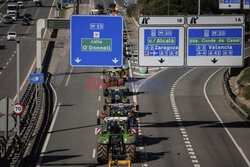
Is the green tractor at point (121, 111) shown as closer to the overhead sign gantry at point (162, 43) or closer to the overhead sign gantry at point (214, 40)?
the overhead sign gantry at point (162, 43)

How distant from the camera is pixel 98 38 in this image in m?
30.3

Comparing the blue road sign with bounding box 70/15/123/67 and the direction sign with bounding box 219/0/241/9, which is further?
the direction sign with bounding box 219/0/241/9

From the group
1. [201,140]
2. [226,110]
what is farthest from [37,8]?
[201,140]

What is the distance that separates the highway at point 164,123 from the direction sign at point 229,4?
352 inches

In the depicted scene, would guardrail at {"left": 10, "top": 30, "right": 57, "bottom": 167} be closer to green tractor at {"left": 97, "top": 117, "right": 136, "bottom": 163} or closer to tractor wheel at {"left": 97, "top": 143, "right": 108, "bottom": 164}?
tractor wheel at {"left": 97, "top": 143, "right": 108, "bottom": 164}

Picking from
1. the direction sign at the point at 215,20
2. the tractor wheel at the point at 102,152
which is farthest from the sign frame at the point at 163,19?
the tractor wheel at the point at 102,152

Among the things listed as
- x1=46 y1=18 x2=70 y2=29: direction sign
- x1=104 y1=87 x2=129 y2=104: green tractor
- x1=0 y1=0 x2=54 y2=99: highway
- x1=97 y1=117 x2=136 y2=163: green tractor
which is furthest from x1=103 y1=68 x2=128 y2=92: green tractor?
x1=46 y1=18 x2=70 y2=29: direction sign

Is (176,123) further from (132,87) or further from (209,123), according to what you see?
(132,87)

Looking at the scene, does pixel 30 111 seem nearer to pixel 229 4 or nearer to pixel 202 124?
pixel 202 124

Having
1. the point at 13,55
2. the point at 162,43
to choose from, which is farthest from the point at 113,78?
the point at 13,55

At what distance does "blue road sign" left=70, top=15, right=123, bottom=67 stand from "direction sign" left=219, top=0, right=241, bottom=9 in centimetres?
1950

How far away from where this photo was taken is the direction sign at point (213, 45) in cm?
3116

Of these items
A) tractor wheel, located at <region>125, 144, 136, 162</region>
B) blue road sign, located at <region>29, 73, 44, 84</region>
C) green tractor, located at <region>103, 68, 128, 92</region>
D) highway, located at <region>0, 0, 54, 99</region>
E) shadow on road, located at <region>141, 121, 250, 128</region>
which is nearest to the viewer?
tractor wheel, located at <region>125, 144, 136, 162</region>

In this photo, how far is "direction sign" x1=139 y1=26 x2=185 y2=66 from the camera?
31.0m
